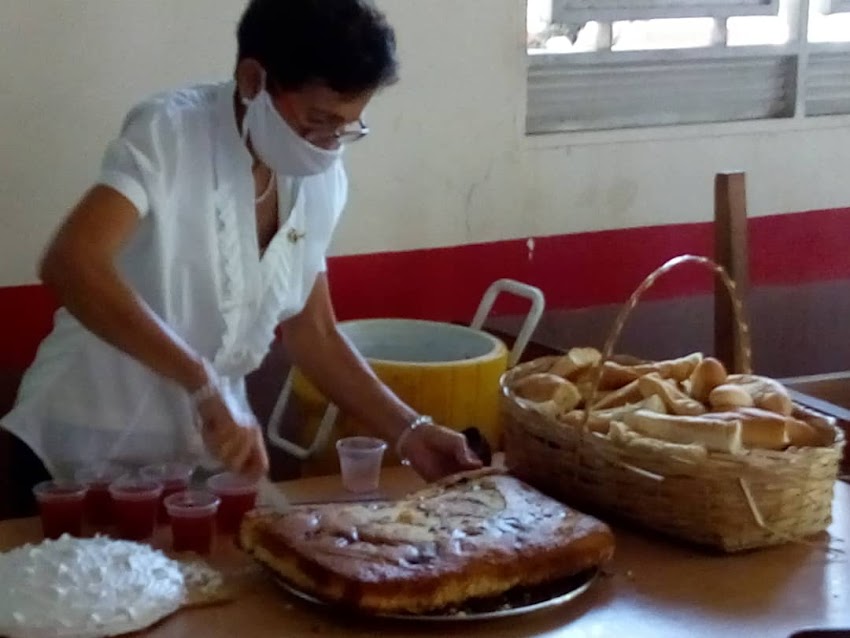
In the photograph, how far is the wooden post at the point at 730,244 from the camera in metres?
2.35

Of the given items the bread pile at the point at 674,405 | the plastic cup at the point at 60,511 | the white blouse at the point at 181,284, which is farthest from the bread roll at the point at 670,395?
the plastic cup at the point at 60,511

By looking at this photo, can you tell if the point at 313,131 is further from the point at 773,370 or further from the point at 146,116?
the point at 773,370

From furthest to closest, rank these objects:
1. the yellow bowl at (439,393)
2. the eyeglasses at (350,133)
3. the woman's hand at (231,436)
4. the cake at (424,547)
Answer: the yellow bowl at (439,393) → the eyeglasses at (350,133) → the woman's hand at (231,436) → the cake at (424,547)

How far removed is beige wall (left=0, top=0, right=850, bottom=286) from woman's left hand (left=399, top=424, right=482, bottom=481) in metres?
0.65

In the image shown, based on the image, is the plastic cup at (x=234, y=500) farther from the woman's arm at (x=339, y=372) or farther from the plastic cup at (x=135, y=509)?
the woman's arm at (x=339, y=372)

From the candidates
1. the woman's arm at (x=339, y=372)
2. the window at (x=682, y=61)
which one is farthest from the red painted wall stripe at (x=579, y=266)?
the woman's arm at (x=339, y=372)

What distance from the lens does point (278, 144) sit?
1648mm

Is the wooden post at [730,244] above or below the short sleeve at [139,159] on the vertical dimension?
below

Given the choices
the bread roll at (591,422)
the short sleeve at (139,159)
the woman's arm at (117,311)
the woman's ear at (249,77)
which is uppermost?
the woman's ear at (249,77)

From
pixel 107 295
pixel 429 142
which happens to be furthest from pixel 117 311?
pixel 429 142

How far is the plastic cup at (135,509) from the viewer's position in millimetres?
1537

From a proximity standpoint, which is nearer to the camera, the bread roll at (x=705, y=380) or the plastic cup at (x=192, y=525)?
the plastic cup at (x=192, y=525)

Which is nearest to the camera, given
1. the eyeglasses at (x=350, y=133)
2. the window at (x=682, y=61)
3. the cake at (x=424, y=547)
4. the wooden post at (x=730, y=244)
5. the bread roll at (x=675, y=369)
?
the cake at (x=424, y=547)

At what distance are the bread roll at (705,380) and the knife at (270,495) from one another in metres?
0.54
